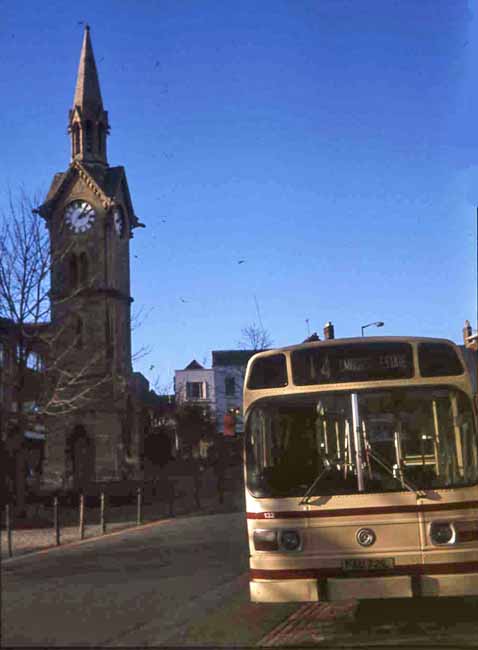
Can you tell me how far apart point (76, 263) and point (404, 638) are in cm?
4573

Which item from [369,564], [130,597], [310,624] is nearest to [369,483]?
[369,564]

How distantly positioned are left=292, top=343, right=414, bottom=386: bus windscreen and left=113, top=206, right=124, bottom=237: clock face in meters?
45.7

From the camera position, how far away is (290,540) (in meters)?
8.13

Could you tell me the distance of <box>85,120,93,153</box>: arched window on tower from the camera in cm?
5431

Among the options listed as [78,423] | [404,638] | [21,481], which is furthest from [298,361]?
[78,423]

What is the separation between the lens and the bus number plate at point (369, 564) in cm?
795

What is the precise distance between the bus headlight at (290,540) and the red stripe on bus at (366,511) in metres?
0.15

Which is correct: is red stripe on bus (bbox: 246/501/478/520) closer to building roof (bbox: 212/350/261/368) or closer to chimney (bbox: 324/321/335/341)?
chimney (bbox: 324/321/335/341)

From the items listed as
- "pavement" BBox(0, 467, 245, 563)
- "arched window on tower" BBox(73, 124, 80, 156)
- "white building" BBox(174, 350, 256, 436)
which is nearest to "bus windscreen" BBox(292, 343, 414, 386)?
"pavement" BBox(0, 467, 245, 563)

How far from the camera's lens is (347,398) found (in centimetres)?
827

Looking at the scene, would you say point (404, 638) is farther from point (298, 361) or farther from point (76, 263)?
point (76, 263)

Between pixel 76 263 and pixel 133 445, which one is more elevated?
pixel 76 263

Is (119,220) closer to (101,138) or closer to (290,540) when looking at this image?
(101,138)

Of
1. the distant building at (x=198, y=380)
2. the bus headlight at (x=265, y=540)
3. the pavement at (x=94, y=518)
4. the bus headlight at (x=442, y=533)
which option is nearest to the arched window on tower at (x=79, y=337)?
the pavement at (x=94, y=518)
